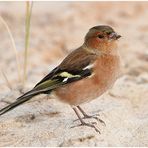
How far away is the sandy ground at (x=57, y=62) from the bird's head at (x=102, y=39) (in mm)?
705

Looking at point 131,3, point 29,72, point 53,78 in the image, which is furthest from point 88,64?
point 131,3

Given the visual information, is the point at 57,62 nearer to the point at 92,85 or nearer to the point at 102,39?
the point at 102,39

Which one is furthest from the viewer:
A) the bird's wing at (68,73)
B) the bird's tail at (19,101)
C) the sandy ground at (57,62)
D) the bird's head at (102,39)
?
the bird's head at (102,39)

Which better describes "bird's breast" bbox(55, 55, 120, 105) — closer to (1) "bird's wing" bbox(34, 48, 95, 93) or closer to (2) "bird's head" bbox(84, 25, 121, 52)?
(1) "bird's wing" bbox(34, 48, 95, 93)

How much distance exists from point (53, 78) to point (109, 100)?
39.8 inches

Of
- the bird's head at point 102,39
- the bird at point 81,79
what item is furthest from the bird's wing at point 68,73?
the bird's head at point 102,39

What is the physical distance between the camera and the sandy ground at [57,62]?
6.58 meters

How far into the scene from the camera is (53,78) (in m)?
7.15

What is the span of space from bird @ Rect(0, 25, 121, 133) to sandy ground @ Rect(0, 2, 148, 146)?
0.81 ft

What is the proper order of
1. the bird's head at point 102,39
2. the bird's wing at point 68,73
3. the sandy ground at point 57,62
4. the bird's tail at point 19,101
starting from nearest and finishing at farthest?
1. the sandy ground at point 57,62
2. the bird's tail at point 19,101
3. the bird's wing at point 68,73
4. the bird's head at point 102,39

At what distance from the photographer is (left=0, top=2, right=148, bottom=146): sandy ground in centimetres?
658

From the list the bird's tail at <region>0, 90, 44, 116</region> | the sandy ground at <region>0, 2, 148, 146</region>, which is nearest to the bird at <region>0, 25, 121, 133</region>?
the bird's tail at <region>0, 90, 44, 116</region>

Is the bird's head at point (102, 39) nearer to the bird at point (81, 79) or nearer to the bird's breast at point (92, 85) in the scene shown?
the bird at point (81, 79)

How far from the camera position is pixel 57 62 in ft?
32.8
